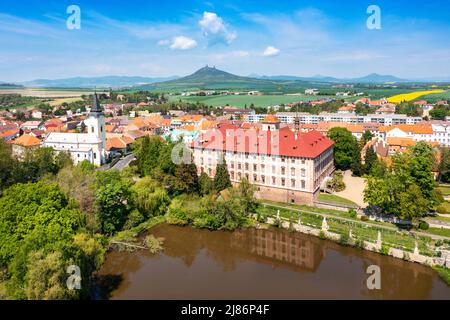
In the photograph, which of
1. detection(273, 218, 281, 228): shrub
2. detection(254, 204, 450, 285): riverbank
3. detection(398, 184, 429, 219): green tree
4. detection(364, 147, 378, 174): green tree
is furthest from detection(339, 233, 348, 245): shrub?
detection(364, 147, 378, 174): green tree

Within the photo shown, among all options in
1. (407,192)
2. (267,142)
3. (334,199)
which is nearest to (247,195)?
(267,142)

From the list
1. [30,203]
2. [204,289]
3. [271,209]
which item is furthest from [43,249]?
[271,209]

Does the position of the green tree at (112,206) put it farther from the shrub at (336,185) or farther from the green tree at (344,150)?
the green tree at (344,150)

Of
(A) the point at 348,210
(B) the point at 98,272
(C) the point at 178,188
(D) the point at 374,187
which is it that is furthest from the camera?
(C) the point at 178,188

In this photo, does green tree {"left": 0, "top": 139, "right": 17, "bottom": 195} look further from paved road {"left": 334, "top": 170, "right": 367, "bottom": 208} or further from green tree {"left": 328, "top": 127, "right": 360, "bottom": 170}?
green tree {"left": 328, "top": 127, "right": 360, "bottom": 170}

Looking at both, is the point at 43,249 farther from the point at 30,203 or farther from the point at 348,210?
the point at 348,210
